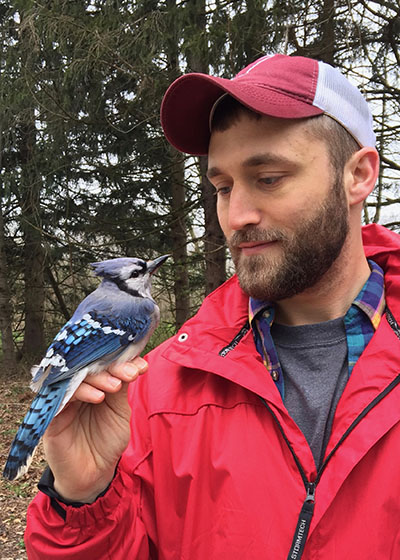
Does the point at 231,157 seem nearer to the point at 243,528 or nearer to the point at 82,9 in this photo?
the point at 243,528

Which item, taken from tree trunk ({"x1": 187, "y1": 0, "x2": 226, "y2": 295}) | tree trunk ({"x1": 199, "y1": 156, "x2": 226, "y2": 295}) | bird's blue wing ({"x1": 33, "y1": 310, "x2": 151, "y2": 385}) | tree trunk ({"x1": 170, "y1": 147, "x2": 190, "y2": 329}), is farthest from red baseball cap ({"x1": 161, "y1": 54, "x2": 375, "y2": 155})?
tree trunk ({"x1": 170, "y1": 147, "x2": 190, "y2": 329})

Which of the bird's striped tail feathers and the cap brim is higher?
the cap brim

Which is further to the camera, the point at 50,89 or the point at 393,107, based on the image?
the point at 50,89

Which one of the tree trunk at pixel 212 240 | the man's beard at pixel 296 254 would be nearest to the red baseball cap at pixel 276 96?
the man's beard at pixel 296 254

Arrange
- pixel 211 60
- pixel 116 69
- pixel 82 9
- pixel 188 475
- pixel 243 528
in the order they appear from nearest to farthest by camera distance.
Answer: pixel 243 528 < pixel 188 475 < pixel 211 60 < pixel 116 69 < pixel 82 9

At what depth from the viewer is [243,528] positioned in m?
1.36

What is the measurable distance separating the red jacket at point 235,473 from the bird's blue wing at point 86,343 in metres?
0.17

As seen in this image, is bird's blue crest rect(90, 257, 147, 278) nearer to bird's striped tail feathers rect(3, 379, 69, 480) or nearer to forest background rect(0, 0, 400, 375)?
bird's striped tail feathers rect(3, 379, 69, 480)

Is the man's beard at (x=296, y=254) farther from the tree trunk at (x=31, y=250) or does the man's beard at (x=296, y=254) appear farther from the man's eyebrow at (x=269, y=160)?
the tree trunk at (x=31, y=250)

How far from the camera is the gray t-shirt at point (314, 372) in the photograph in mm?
1477

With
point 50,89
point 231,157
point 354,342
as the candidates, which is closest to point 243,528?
point 354,342

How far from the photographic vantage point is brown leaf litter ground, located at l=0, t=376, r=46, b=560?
15.0 ft

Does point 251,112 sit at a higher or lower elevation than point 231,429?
higher

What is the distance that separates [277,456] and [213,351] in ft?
1.27
